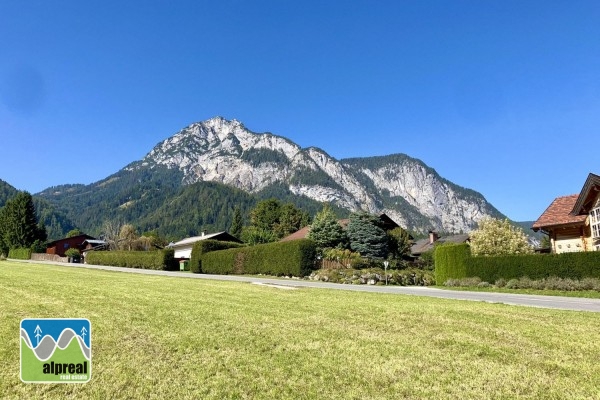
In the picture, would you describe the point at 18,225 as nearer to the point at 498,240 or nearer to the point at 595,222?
the point at 498,240

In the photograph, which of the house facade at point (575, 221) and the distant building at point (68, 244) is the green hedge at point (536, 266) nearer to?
the house facade at point (575, 221)

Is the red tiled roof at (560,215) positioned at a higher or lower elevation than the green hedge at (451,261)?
higher

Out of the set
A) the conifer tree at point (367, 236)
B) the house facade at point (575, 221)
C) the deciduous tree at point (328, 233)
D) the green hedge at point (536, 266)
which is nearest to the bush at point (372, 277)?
the green hedge at point (536, 266)

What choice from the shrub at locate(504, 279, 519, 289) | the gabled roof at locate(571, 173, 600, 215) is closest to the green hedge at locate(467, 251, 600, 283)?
the shrub at locate(504, 279, 519, 289)

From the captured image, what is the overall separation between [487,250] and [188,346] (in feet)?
133

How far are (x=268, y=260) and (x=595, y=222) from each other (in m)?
26.5

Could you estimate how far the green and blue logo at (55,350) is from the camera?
4.97 meters

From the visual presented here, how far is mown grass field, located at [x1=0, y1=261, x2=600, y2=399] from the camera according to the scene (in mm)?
4895

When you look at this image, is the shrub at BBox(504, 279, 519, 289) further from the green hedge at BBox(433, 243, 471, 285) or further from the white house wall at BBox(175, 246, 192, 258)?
the white house wall at BBox(175, 246, 192, 258)

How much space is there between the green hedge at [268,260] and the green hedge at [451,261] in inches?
428

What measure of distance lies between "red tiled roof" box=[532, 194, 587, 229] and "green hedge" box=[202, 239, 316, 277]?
750 inches

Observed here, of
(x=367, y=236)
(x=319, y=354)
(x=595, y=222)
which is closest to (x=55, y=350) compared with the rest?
(x=319, y=354)

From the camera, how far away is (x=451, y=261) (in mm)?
30562

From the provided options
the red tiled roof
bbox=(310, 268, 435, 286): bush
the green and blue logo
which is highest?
the red tiled roof
